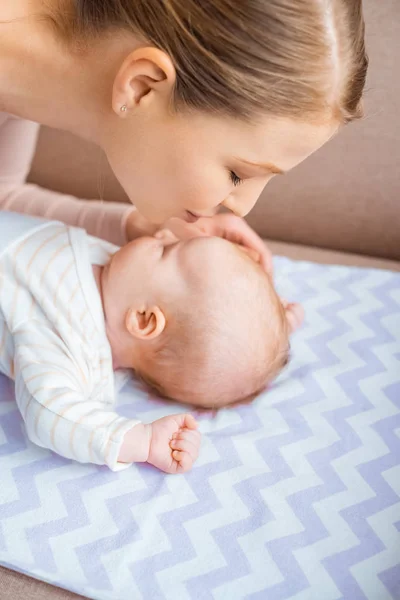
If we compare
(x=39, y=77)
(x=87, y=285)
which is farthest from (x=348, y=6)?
(x=87, y=285)

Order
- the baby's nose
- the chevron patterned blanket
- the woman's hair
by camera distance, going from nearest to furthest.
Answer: the woman's hair → the chevron patterned blanket → the baby's nose

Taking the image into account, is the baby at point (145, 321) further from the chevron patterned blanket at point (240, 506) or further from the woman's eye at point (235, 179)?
the woman's eye at point (235, 179)

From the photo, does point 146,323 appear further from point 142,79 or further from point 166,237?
point 142,79

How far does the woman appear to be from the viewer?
0.78 m

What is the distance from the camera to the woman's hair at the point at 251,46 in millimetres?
769

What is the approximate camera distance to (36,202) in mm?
1424

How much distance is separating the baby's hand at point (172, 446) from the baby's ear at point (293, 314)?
0.33m

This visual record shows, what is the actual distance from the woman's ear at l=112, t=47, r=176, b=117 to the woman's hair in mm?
15

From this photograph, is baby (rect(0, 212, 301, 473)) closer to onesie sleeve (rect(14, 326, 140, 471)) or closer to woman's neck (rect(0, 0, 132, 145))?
onesie sleeve (rect(14, 326, 140, 471))

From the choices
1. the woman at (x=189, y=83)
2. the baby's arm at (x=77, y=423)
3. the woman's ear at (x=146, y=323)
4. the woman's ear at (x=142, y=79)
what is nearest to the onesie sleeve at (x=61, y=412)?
the baby's arm at (x=77, y=423)

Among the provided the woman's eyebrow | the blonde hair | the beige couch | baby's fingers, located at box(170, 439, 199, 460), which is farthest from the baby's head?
the beige couch

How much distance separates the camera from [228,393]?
109 centimetres

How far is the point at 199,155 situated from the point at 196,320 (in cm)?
27

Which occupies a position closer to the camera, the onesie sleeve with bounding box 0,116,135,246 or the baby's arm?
the baby's arm
